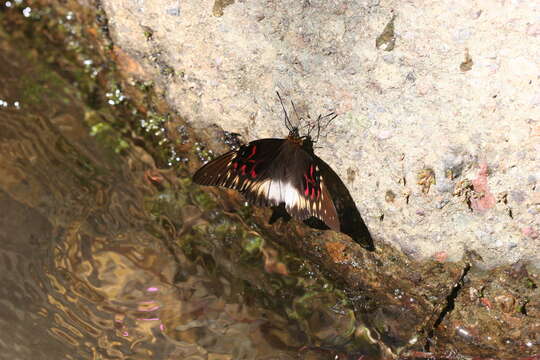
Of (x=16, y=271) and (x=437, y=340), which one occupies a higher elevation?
(x=437, y=340)

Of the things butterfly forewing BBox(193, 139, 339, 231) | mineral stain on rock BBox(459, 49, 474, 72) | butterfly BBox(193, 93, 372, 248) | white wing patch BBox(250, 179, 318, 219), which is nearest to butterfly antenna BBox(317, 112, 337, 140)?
butterfly BBox(193, 93, 372, 248)

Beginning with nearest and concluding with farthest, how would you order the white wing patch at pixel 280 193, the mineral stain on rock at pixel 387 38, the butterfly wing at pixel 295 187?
the mineral stain on rock at pixel 387 38
the butterfly wing at pixel 295 187
the white wing patch at pixel 280 193

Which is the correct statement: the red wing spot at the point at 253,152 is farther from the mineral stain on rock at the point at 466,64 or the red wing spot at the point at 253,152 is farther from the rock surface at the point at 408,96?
the mineral stain on rock at the point at 466,64

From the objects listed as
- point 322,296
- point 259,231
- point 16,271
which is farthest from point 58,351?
point 322,296

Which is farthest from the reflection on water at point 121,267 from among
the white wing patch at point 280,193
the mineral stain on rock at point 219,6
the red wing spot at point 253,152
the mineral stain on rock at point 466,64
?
the mineral stain on rock at point 466,64

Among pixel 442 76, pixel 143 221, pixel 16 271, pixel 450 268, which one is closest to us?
pixel 442 76

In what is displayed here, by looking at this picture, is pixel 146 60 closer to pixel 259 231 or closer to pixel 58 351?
pixel 259 231

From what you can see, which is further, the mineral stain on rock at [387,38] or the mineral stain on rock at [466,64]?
the mineral stain on rock at [387,38]
